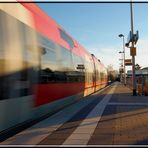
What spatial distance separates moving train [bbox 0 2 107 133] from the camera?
9320mm

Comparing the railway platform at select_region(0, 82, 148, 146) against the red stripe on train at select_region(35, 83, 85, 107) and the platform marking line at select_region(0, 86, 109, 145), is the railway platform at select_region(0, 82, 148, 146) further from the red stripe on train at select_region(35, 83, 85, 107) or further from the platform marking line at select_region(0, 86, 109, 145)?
the red stripe on train at select_region(35, 83, 85, 107)

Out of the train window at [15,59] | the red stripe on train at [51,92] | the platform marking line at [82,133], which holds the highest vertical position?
the train window at [15,59]

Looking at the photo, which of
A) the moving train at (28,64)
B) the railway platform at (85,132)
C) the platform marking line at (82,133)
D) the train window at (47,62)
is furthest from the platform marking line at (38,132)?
the train window at (47,62)

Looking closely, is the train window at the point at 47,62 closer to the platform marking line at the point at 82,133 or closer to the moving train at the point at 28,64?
the moving train at the point at 28,64

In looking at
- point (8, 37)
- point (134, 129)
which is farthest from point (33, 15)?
point (134, 129)

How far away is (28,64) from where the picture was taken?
11.1 metres

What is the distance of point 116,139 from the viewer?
Answer: 30.4 ft

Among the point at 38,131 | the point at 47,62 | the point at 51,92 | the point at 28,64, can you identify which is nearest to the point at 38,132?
the point at 38,131

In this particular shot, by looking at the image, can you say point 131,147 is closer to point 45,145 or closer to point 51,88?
point 45,145

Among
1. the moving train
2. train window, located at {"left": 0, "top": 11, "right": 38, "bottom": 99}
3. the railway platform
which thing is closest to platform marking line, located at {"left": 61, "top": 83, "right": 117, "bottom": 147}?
the railway platform

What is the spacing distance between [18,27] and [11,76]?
1434mm

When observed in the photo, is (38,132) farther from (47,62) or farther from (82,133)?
(47,62)

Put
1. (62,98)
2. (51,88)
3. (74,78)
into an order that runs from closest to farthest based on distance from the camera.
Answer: (51,88), (62,98), (74,78)

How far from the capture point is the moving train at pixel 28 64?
30.6 feet
